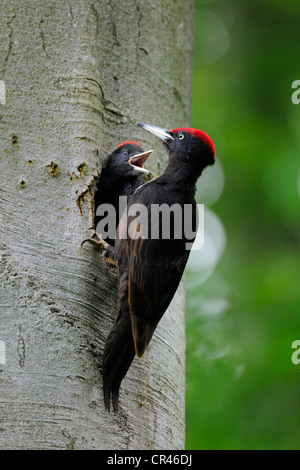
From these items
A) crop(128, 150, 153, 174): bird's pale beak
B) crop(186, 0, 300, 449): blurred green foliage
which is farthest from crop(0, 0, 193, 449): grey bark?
crop(186, 0, 300, 449): blurred green foliage

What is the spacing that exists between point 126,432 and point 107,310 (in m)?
0.61

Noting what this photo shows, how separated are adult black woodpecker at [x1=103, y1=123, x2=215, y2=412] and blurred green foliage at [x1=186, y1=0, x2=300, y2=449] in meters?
1.53

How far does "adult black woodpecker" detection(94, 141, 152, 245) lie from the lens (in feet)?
13.1

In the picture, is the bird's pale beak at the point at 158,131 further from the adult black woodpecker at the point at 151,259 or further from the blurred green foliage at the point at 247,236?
the blurred green foliage at the point at 247,236

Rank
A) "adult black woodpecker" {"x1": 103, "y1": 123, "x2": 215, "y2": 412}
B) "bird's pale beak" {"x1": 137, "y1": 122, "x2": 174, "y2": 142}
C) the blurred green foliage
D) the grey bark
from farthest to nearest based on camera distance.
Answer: the blurred green foliage
"bird's pale beak" {"x1": 137, "y1": 122, "x2": 174, "y2": 142}
"adult black woodpecker" {"x1": 103, "y1": 123, "x2": 215, "y2": 412}
the grey bark

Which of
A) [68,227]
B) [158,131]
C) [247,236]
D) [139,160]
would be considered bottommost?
[68,227]

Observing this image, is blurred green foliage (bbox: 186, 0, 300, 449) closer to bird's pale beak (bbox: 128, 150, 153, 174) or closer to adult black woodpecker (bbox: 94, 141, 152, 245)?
adult black woodpecker (bbox: 94, 141, 152, 245)

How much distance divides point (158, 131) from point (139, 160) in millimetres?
208

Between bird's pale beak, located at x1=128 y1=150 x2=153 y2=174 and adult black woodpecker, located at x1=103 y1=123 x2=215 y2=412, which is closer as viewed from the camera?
adult black woodpecker, located at x1=103 y1=123 x2=215 y2=412

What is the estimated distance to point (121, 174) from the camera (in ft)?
14.0

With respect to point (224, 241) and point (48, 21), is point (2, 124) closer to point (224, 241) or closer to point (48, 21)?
point (48, 21)

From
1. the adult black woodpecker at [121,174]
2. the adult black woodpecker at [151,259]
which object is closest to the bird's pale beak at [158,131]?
the adult black woodpecker at [151,259]

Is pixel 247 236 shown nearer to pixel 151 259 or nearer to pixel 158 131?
pixel 158 131

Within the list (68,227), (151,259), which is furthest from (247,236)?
(68,227)
